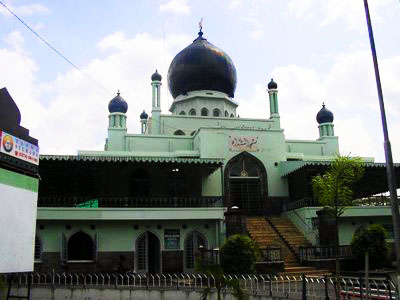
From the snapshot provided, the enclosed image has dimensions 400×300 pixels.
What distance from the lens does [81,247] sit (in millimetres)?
21828

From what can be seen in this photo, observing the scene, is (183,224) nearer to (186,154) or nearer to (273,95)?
(186,154)

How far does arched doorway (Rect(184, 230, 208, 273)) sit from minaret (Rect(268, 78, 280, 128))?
1018 centimetres

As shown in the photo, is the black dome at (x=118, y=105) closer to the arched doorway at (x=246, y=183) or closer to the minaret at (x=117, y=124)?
the minaret at (x=117, y=124)

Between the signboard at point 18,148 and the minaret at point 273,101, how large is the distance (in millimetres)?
19536

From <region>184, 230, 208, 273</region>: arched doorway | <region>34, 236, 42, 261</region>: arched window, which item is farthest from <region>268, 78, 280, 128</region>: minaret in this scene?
<region>34, 236, 42, 261</region>: arched window

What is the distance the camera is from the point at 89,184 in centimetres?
2330

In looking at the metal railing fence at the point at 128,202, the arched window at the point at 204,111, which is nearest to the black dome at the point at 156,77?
the arched window at the point at 204,111

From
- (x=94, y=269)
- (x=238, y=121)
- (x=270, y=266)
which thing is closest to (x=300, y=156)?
(x=238, y=121)

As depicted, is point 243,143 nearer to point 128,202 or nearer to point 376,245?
point 128,202

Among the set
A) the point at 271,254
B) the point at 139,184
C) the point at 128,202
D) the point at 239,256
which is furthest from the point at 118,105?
the point at 239,256

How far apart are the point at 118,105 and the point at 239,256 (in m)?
15.9

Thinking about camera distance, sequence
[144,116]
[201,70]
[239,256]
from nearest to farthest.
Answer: [239,256], [201,70], [144,116]

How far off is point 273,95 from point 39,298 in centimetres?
1913

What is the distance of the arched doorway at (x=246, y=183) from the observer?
2597 centimetres
